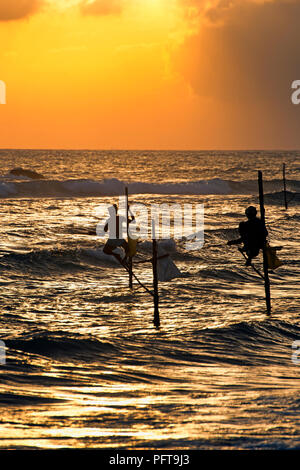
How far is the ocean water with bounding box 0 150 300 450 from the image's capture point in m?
8.61

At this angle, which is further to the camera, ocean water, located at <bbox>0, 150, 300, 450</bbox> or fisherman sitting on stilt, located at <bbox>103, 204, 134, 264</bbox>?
fisherman sitting on stilt, located at <bbox>103, 204, 134, 264</bbox>

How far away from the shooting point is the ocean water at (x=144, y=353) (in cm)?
861

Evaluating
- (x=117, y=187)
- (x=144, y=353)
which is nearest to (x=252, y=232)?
(x=144, y=353)

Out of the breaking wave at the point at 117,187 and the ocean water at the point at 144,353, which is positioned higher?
the breaking wave at the point at 117,187

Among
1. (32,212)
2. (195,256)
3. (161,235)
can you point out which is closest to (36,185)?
(32,212)

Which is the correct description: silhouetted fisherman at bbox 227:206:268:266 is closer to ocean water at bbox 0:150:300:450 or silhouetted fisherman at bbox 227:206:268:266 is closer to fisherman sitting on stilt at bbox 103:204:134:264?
ocean water at bbox 0:150:300:450

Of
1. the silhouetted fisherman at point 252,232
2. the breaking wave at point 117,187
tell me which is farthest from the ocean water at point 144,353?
the breaking wave at point 117,187

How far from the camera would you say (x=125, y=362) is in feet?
40.5

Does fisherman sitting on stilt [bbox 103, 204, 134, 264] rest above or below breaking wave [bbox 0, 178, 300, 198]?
below

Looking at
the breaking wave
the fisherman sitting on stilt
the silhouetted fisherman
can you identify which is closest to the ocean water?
the fisherman sitting on stilt

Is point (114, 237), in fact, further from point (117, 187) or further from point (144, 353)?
point (117, 187)

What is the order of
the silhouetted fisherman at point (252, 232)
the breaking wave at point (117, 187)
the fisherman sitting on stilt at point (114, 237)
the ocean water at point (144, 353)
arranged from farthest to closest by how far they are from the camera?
the breaking wave at point (117, 187)
the fisherman sitting on stilt at point (114, 237)
the silhouetted fisherman at point (252, 232)
the ocean water at point (144, 353)

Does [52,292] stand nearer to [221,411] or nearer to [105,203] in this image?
[221,411]

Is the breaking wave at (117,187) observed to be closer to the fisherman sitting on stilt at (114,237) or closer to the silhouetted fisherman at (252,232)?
the fisherman sitting on stilt at (114,237)
